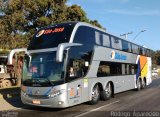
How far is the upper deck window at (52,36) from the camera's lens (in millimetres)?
13617

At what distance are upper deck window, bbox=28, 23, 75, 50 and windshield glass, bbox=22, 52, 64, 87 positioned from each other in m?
0.55

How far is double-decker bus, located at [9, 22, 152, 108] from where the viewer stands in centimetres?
1274

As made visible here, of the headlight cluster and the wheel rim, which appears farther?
the wheel rim

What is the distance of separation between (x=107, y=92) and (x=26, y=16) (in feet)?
67.7

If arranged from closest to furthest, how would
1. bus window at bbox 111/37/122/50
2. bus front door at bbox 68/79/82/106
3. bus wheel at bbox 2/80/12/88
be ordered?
bus front door at bbox 68/79/82/106
bus window at bbox 111/37/122/50
bus wheel at bbox 2/80/12/88

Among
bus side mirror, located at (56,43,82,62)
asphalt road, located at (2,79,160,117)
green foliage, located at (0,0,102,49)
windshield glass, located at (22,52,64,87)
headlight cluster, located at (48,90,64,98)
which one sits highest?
green foliage, located at (0,0,102,49)

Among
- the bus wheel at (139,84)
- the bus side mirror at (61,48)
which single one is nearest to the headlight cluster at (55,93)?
the bus side mirror at (61,48)

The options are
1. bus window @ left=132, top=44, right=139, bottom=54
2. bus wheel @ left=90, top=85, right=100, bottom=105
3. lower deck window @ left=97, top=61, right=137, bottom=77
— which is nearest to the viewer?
bus wheel @ left=90, top=85, right=100, bottom=105

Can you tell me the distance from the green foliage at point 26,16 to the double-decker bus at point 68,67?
13292 mm

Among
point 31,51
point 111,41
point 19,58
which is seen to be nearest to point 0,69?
point 19,58

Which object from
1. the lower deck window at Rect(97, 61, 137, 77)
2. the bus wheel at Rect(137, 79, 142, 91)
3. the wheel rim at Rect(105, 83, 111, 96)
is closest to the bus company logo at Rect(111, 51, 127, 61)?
the lower deck window at Rect(97, 61, 137, 77)

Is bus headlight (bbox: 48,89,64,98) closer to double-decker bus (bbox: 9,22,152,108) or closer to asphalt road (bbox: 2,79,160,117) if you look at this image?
double-decker bus (bbox: 9,22,152,108)

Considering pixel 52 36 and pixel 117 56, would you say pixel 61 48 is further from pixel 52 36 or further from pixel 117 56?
pixel 117 56

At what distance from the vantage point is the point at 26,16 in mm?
35156
